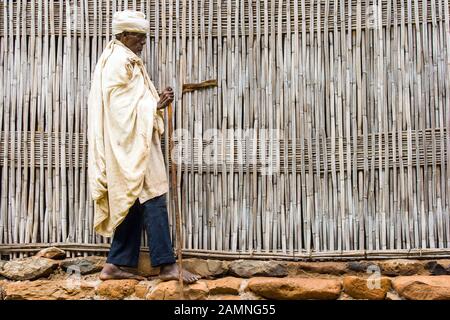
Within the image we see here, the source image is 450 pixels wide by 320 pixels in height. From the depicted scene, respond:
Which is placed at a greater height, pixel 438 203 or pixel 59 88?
pixel 59 88

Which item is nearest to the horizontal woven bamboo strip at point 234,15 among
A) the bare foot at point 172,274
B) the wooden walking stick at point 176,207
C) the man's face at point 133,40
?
the man's face at point 133,40

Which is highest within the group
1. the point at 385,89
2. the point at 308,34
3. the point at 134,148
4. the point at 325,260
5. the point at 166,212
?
the point at 308,34

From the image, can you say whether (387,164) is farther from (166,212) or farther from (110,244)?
(110,244)

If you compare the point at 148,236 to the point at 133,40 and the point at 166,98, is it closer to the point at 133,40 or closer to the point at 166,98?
the point at 166,98

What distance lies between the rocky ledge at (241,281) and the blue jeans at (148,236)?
0.16m

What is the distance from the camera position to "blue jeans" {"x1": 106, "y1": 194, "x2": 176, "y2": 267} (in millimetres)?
5445

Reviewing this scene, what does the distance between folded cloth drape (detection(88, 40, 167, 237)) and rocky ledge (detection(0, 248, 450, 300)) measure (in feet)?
1.27

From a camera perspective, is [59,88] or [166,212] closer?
[166,212]

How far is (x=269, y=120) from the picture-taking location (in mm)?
5699

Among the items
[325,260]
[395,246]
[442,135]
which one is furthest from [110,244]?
[442,135]

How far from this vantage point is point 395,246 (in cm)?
557

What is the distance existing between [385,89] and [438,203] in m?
0.86


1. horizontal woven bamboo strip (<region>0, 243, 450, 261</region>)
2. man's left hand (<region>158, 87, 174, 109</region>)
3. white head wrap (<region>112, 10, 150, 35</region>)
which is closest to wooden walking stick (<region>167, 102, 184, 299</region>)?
man's left hand (<region>158, 87, 174, 109</region>)

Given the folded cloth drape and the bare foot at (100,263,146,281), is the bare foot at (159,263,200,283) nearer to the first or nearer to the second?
the bare foot at (100,263,146,281)
